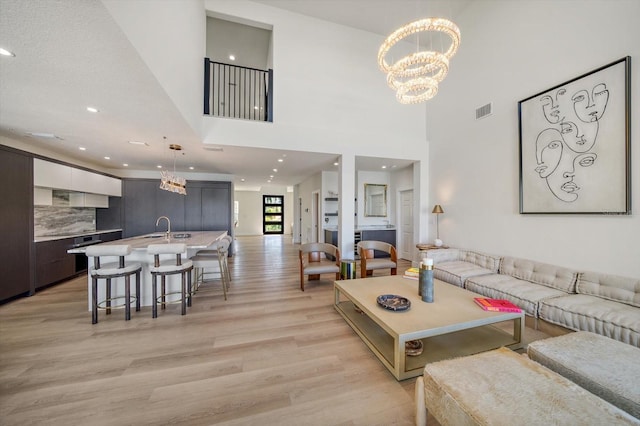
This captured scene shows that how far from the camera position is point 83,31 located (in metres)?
1.60

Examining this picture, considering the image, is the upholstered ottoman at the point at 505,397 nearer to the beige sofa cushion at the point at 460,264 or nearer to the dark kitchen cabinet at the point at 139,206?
the beige sofa cushion at the point at 460,264

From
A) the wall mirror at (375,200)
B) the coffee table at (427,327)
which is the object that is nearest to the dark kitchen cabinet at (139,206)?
the wall mirror at (375,200)

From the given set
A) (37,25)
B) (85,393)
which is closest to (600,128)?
(37,25)

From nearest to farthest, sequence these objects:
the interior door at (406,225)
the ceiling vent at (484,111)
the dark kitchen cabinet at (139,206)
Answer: the ceiling vent at (484,111)
the dark kitchen cabinet at (139,206)
the interior door at (406,225)

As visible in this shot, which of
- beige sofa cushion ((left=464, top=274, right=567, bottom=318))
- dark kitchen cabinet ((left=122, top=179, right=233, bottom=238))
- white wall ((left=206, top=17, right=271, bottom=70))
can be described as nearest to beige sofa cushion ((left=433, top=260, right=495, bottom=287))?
beige sofa cushion ((left=464, top=274, right=567, bottom=318))

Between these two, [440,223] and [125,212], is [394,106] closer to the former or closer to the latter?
[440,223]

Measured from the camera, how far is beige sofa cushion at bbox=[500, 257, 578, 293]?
9.23 ft

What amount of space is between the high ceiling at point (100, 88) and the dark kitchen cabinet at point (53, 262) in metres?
1.89

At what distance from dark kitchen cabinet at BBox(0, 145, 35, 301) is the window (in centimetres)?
984

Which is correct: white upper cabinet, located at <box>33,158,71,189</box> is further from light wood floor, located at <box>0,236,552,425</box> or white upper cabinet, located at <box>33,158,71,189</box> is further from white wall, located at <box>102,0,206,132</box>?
white wall, located at <box>102,0,206,132</box>

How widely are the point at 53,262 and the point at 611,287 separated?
8327mm

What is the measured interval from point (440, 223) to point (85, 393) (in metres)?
5.83

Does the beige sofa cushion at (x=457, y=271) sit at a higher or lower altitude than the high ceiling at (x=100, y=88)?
lower

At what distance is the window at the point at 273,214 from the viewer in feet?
44.6
